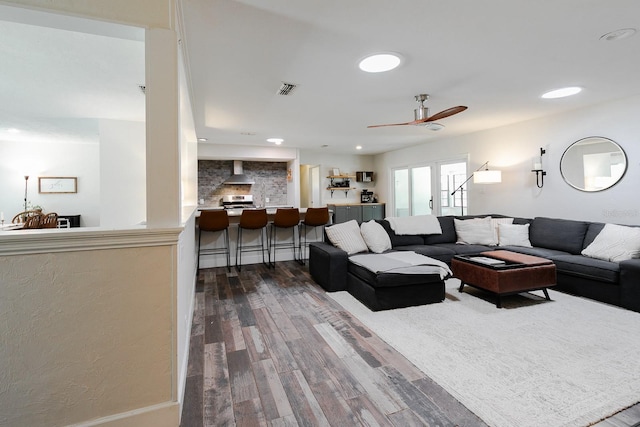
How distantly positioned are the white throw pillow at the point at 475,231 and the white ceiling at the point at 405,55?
1681 millimetres

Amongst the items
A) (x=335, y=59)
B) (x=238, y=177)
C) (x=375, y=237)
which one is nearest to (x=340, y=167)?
(x=238, y=177)

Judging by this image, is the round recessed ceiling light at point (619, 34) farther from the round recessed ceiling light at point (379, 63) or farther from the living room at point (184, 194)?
the round recessed ceiling light at point (379, 63)

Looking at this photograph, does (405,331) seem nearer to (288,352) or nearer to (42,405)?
(288,352)

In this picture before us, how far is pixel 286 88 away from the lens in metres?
3.28

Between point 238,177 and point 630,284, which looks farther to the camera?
point 238,177

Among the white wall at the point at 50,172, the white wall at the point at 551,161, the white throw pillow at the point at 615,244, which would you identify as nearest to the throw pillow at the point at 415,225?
the white wall at the point at 551,161

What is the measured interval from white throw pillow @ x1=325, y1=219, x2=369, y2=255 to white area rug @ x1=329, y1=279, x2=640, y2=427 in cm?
79

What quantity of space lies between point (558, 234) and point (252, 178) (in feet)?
21.8

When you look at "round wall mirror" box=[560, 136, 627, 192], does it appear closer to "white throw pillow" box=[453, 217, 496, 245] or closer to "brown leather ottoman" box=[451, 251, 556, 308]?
"white throw pillow" box=[453, 217, 496, 245]

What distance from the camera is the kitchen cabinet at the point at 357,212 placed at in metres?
7.96

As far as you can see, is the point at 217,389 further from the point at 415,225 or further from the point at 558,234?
the point at 558,234

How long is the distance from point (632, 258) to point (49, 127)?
847 centimetres

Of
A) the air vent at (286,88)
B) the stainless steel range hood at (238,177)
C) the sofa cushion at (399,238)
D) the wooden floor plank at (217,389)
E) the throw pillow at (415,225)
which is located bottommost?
the wooden floor plank at (217,389)

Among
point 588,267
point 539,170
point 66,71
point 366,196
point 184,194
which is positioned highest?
point 66,71
